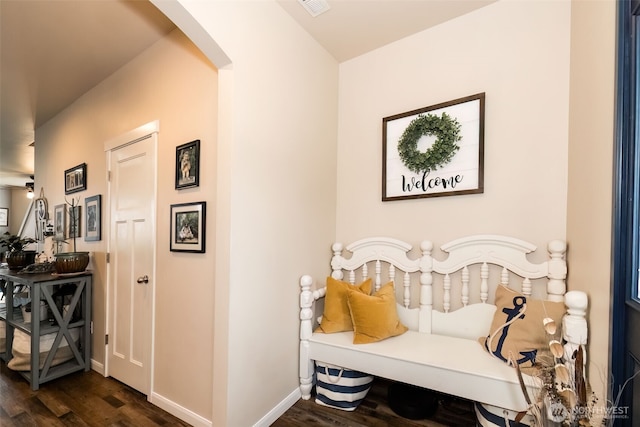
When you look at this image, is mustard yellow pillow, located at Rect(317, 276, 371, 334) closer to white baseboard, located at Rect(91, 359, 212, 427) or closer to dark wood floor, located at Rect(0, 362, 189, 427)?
white baseboard, located at Rect(91, 359, 212, 427)

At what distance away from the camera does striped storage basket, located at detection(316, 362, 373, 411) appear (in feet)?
6.15

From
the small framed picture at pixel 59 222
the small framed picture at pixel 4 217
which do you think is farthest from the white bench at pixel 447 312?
the small framed picture at pixel 4 217

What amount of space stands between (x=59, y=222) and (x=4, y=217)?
6.32 m

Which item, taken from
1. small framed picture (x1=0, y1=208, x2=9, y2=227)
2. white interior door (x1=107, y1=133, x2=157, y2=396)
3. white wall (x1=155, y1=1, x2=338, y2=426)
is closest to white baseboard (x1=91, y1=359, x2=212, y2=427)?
white interior door (x1=107, y1=133, x2=157, y2=396)

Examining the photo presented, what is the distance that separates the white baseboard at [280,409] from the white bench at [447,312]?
64 millimetres

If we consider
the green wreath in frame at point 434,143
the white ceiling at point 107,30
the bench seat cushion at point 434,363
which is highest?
the white ceiling at point 107,30

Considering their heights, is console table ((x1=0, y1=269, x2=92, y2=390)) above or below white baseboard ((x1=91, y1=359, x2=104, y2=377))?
above

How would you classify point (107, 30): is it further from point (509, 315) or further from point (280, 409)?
point (509, 315)

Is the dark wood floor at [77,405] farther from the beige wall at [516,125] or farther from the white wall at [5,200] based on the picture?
the white wall at [5,200]

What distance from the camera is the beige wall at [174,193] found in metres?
1.82

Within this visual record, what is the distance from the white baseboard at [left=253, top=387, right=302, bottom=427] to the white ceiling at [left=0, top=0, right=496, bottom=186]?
8.81ft

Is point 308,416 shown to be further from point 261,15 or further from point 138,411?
point 261,15

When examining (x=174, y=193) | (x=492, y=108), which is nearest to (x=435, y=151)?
(x=492, y=108)

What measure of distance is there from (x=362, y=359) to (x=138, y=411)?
1.64m
